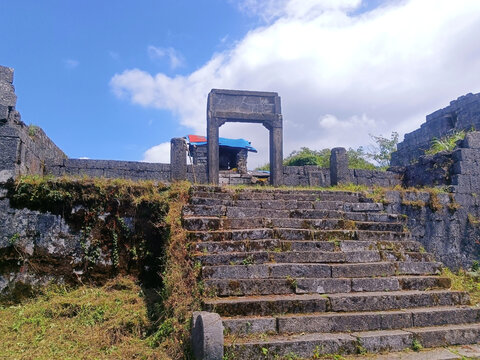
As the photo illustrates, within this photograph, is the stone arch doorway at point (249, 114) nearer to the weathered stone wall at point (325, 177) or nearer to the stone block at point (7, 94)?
the weathered stone wall at point (325, 177)

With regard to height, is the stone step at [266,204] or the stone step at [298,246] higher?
the stone step at [266,204]

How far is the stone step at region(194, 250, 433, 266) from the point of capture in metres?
5.25

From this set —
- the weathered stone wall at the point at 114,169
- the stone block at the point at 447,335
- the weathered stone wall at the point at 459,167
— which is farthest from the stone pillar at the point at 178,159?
the weathered stone wall at the point at 459,167

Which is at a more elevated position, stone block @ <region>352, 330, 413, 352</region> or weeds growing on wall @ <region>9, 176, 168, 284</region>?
weeds growing on wall @ <region>9, 176, 168, 284</region>

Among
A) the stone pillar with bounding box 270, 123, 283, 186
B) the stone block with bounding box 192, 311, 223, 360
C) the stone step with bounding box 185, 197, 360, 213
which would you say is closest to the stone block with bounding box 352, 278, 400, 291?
the stone step with bounding box 185, 197, 360, 213

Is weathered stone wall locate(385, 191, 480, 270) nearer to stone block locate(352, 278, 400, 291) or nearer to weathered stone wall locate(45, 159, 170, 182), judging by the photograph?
stone block locate(352, 278, 400, 291)

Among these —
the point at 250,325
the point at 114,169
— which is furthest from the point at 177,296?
the point at 114,169

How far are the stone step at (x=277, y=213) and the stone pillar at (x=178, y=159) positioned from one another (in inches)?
111

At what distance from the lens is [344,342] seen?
13.7 ft

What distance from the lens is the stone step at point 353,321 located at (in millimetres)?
4255

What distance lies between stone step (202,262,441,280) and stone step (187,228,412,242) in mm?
714

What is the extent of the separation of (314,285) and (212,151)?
23.9ft

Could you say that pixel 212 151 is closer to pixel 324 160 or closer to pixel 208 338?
pixel 208 338

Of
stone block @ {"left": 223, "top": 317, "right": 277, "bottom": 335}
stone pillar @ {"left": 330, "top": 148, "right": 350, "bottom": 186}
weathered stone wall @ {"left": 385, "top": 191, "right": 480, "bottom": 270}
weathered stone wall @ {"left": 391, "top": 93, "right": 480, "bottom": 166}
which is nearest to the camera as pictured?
stone block @ {"left": 223, "top": 317, "right": 277, "bottom": 335}
